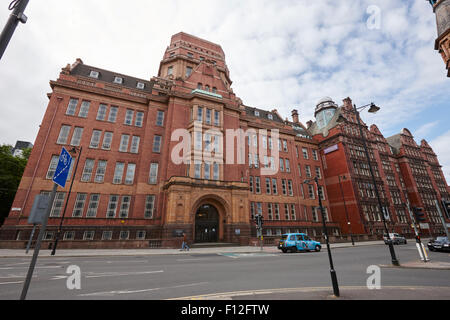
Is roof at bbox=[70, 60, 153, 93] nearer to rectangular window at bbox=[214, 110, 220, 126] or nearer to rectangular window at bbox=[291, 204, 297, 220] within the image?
rectangular window at bbox=[214, 110, 220, 126]

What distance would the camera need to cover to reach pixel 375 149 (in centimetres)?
4597

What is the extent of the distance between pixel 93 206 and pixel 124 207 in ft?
11.2

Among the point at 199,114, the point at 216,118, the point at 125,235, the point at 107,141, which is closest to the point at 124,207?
the point at 125,235

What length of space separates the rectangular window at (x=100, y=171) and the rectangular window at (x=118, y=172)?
1351 millimetres

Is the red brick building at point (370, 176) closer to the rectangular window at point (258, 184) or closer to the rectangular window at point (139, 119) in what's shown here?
the rectangular window at point (258, 184)

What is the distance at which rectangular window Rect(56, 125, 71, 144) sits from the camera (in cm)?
2506

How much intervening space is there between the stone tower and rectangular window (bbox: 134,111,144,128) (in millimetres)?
40783

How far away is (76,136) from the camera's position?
2598 centimetres

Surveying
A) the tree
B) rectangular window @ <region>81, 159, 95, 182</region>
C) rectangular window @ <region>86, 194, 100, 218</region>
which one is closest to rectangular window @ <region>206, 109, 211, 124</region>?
rectangular window @ <region>81, 159, 95, 182</region>

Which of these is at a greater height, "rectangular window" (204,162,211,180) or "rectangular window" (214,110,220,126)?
"rectangular window" (214,110,220,126)

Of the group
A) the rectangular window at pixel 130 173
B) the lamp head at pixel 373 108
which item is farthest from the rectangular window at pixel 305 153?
the rectangular window at pixel 130 173
